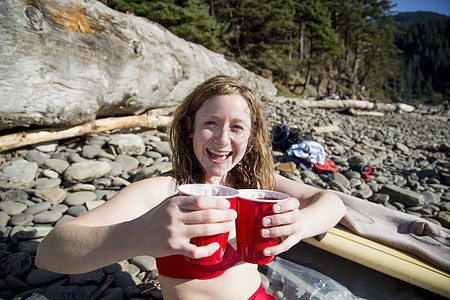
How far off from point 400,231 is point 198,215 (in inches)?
88.5

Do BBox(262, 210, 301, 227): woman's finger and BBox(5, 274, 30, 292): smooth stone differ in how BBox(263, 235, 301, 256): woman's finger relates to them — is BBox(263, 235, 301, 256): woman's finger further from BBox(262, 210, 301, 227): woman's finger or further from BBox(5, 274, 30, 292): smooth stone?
BBox(5, 274, 30, 292): smooth stone

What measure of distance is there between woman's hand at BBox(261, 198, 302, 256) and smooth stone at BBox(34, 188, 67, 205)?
8.48 feet

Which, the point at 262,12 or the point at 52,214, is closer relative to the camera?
the point at 52,214

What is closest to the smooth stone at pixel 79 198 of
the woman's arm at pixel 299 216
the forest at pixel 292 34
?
the woman's arm at pixel 299 216

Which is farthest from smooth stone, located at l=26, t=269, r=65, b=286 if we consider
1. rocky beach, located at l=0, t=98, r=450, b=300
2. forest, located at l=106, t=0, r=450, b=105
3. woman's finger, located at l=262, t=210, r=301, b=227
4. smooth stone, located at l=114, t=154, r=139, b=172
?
forest, located at l=106, t=0, r=450, b=105

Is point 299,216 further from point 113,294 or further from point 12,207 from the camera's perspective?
point 12,207

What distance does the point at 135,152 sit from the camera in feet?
13.4

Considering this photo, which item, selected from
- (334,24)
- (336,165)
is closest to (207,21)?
(336,165)

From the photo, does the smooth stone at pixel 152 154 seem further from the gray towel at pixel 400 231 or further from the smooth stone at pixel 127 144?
the gray towel at pixel 400 231

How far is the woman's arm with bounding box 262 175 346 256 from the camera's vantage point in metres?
0.89

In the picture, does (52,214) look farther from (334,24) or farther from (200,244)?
(334,24)

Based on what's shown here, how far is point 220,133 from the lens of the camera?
148 cm

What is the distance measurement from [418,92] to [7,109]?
111 m

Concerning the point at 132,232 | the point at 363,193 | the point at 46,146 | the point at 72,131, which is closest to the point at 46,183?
the point at 46,146
